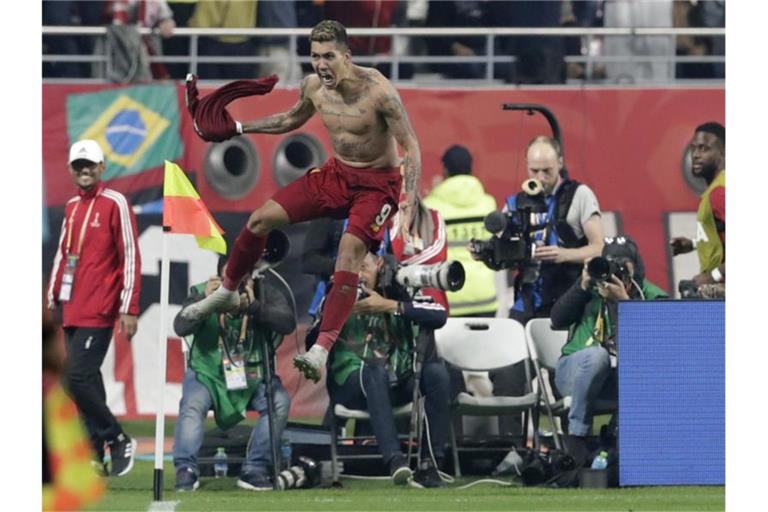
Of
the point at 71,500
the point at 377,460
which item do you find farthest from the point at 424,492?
the point at 71,500

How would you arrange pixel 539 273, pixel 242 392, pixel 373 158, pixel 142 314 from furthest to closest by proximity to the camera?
pixel 142 314 → pixel 539 273 → pixel 242 392 → pixel 373 158

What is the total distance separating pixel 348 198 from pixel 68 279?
9.95 feet

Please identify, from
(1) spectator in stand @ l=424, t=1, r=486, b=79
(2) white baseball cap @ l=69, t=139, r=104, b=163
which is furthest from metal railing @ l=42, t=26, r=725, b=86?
(2) white baseball cap @ l=69, t=139, r=104, b=163

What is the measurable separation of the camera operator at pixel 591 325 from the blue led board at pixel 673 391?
0.76 feet

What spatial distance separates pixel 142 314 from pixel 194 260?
27.2 inches

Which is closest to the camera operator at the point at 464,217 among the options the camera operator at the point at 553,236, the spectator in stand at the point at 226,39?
Result: the camera operator at the point at 553,236

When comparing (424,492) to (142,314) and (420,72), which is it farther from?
(420,72)

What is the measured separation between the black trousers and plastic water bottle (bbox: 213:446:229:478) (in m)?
0.83

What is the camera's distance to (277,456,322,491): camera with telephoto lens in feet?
37.0

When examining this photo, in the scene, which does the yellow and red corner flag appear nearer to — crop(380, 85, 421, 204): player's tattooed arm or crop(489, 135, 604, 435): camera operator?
crop(380, 85, 421, 204): player's tattooed arm

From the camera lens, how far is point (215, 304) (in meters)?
→ 10.9

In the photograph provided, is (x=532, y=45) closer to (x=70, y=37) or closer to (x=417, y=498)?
(x=70, y=37)

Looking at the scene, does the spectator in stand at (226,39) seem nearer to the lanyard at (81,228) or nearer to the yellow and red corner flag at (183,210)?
the lanyard at (81,228)

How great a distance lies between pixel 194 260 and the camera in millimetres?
15883
